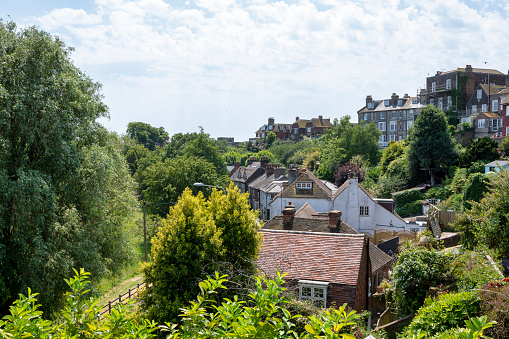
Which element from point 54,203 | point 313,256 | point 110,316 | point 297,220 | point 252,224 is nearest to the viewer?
point 110,316

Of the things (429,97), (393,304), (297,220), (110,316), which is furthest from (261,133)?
(110,316)

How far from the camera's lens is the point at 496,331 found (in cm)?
1067

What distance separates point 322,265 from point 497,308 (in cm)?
862

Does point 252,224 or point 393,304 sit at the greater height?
point 252,224

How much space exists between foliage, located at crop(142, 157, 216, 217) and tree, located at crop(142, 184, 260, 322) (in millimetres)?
30107

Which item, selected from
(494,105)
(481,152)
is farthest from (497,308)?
(494,105)

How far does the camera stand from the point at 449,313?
1151 cm

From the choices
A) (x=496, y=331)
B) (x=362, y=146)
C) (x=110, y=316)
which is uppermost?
(x=362, y=146)

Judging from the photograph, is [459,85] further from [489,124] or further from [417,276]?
[417,276]

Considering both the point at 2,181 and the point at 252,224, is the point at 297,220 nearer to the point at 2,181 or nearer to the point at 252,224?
the point at 252,224

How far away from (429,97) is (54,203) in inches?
2628

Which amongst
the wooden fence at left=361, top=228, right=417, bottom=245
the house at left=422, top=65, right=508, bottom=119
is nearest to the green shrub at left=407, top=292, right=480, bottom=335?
the wooden fence at left=361, top=228, right=417, bottom=245

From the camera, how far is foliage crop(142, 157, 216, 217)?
46219 millimetres

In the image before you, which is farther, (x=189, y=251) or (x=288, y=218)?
(x=288, y=218)
